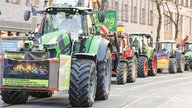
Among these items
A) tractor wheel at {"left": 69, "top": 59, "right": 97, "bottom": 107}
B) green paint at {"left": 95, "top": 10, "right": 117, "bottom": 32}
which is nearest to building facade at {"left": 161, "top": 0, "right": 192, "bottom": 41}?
green paint at {"left": 95, "top": 10, "right": 117, "bottom": 32}

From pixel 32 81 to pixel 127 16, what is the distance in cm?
5092

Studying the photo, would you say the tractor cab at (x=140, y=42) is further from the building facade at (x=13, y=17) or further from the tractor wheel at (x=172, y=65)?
the building facade at (x=13, y=17)

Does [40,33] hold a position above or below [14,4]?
below

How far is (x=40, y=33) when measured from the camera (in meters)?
17.1

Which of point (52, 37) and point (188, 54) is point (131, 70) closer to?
point (52, 37)

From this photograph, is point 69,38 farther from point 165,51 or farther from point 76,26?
point 165,51

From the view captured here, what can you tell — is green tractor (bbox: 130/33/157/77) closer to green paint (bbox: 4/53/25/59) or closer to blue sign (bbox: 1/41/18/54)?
blue sign (bbox: 1/41/18/54)

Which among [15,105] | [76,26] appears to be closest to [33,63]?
[15,105]

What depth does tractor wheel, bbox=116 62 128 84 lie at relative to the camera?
25797mm

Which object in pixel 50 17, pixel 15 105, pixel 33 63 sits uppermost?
pixel 50 17

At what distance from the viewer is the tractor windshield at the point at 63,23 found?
16953 millimetres

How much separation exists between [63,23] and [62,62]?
273cm

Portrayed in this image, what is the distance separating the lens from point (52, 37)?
1596 cm

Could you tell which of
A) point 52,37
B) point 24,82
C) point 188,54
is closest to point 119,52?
point 52,37
